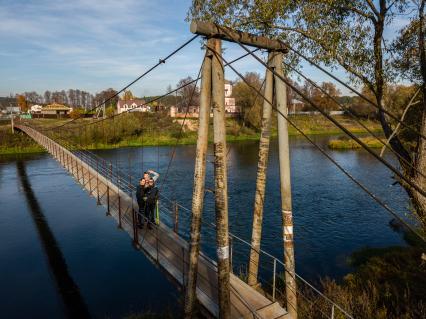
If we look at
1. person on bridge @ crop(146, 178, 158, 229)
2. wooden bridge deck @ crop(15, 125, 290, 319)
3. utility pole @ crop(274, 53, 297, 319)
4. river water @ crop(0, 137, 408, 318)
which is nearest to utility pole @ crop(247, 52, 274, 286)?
wooden bridge deck @ crop(15, 125, 290, 319)

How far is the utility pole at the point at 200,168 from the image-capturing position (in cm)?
647

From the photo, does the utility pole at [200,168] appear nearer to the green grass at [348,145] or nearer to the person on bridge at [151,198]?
the person on bridge at [151,198]

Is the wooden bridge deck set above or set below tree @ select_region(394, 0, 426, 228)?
below

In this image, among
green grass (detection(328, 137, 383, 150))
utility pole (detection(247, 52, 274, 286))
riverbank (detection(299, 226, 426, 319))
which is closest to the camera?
utility pole (detection(247, 52, 274, 286))

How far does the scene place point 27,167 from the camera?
136 feet

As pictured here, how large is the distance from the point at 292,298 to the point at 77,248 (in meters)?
14.3

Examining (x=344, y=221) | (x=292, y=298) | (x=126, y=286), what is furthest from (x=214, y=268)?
(x=344, y=221)

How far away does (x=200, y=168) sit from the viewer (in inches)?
266

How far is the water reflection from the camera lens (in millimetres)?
13699

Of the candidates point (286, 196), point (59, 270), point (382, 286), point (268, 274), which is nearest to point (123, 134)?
point (59, 270)

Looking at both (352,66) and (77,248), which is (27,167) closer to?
(77,248)

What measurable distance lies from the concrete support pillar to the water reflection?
7958mm

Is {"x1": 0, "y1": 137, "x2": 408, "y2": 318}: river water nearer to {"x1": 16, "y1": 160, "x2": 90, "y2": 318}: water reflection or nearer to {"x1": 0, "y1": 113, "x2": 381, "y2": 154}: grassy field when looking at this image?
{"x1": 16, "y1": 160, "x2": 90, "y2": 318}: water reflection

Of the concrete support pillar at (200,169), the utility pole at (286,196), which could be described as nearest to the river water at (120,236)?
the concrete support pillar at (200,169)
